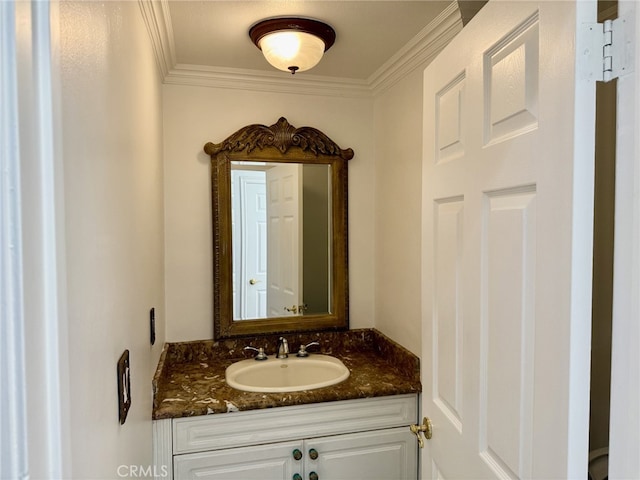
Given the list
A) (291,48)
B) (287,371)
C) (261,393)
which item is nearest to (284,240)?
(287,371)

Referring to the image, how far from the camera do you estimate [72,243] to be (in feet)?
2.02

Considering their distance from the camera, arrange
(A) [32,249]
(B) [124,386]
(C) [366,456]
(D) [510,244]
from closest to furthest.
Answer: (A) [32,249], (D) [510,244], (B) [124,386], (C) [366,456]

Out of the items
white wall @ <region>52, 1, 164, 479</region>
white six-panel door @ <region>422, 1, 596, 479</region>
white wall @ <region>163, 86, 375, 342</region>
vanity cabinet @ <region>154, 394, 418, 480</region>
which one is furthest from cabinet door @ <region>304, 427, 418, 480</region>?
white wall @ <region>163, 86, 375, 342</region>

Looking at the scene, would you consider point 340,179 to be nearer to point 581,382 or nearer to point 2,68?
point 581,382

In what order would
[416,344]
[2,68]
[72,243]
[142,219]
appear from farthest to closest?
[416,344]
[142,219]
[72,243]
[2,68]

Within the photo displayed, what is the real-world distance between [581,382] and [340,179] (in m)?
1.79

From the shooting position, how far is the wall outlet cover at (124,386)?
0.96 m

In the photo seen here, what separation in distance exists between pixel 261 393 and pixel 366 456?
1.74ft

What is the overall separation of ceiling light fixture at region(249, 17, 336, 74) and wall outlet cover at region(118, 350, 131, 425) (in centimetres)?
123

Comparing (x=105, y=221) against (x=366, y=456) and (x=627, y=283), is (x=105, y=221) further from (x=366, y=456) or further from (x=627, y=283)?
(x=366, y=456)

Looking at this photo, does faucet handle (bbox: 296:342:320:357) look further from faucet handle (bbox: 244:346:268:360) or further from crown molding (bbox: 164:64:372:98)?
crown molding (bbox: 164:64:372:98)

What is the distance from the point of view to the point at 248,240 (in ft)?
7.33

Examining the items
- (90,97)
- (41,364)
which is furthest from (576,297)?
(90,97)

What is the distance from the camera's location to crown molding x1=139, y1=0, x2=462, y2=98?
1.56 m
